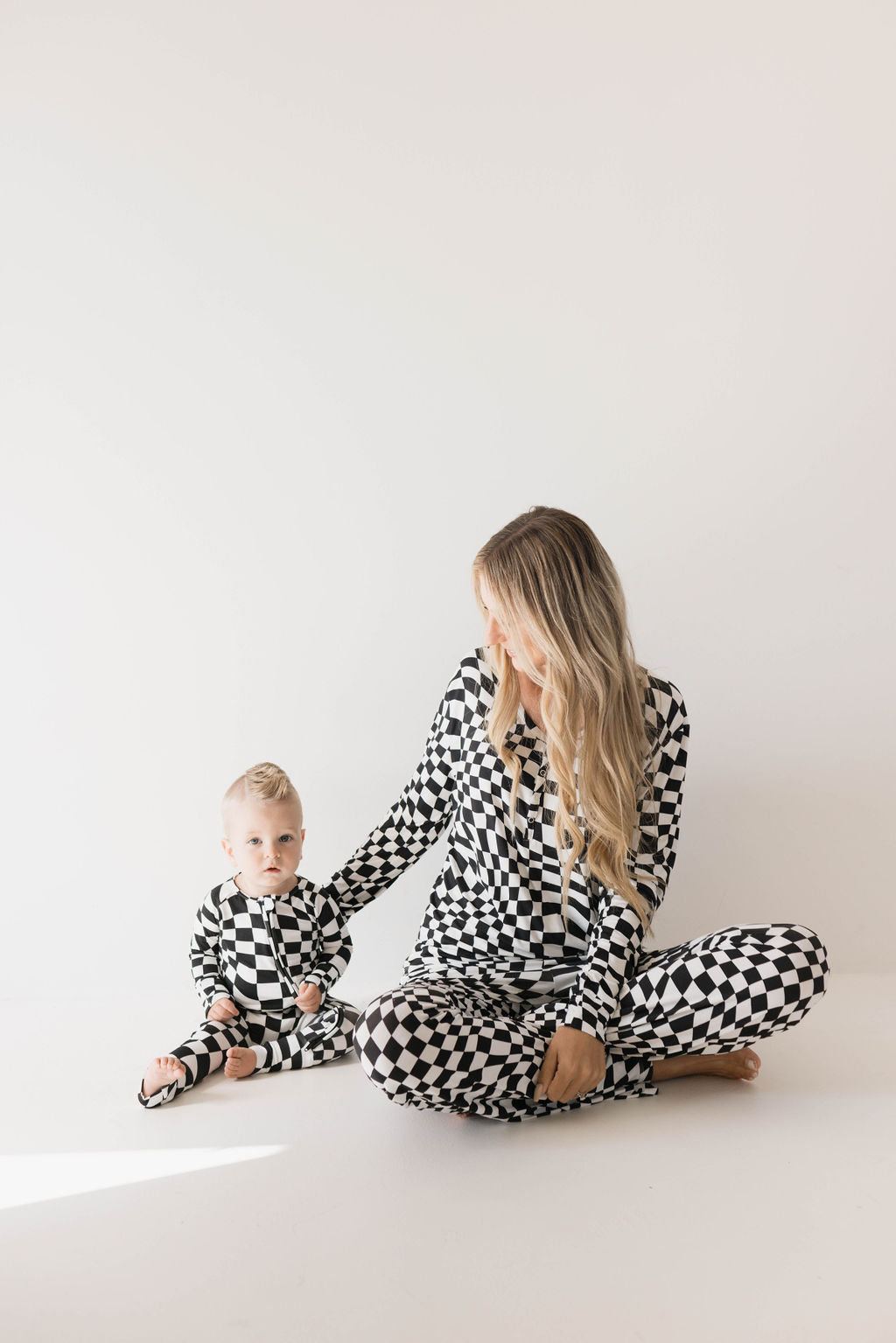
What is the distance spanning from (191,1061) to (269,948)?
0.22 meters

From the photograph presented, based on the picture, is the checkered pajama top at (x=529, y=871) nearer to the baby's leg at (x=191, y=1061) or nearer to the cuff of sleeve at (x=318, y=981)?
the cuff of sleeve at (x=318, y=981)

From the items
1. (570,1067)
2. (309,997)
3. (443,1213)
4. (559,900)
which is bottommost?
(443,1213)

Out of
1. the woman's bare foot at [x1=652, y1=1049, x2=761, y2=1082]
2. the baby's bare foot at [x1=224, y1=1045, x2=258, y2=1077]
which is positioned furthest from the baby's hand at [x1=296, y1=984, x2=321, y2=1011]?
the woman's bare foot at [x1=652, y1=1049, x2=761, y2=1082]

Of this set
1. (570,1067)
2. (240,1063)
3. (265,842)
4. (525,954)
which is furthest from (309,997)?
(570,1067)

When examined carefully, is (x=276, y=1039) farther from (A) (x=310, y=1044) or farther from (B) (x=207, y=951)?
(B) (x=207, y=951)

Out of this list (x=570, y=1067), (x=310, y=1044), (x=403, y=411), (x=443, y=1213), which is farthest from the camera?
(x=403, y=411)

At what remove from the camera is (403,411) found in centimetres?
204

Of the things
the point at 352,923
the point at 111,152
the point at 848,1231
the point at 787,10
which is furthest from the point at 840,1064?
the point at 111,152

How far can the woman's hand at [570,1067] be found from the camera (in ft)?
4.66

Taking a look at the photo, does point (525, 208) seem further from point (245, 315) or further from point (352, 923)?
point (352, 923)

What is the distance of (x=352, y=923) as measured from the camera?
210 cm

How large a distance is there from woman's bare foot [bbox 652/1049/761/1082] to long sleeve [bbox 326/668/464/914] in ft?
1.70

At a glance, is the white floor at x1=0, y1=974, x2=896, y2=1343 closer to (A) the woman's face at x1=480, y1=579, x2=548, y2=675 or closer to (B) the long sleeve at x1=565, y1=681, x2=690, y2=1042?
(B) the long sleeve at x1=565, y1=681, x2=690, y2=1042

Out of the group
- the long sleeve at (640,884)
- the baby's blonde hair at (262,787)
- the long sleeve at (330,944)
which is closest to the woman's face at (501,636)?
the long sleeve at (640,884)
